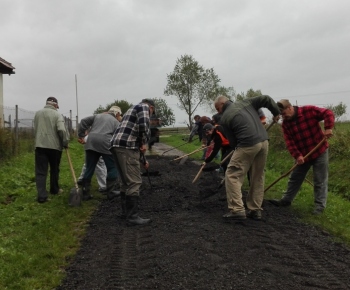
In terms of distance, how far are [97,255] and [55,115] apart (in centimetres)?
378

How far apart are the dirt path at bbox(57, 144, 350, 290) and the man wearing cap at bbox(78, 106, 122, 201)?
1151mm

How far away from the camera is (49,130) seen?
7723mm

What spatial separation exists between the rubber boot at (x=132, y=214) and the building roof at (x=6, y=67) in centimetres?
1903

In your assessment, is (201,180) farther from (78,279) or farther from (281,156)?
(78,279)

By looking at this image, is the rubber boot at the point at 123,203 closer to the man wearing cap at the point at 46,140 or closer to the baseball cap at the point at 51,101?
the man wearing cap at the point at 46,140

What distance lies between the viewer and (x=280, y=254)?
4.55 m

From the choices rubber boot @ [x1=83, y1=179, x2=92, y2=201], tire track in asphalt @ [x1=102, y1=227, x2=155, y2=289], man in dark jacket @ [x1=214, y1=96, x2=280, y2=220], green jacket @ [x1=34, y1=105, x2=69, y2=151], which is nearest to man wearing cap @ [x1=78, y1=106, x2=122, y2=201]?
rubber boot @ [x1=83, y1=179, x2=92, y2=201]

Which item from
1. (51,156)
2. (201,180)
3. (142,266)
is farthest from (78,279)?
(201,180)

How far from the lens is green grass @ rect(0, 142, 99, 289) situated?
4.20 metres

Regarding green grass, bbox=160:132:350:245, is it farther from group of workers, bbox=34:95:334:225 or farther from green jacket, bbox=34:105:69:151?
green jacket, bbox=34:105:69:151

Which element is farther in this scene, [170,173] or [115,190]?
[170,173]

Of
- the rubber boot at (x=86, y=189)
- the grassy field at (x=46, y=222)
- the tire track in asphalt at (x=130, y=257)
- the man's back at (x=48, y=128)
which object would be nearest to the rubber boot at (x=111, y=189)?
the grassy field at (x=46, y=222)

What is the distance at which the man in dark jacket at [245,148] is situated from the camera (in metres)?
5.99

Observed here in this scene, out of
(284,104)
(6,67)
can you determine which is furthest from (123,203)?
(6,67)
